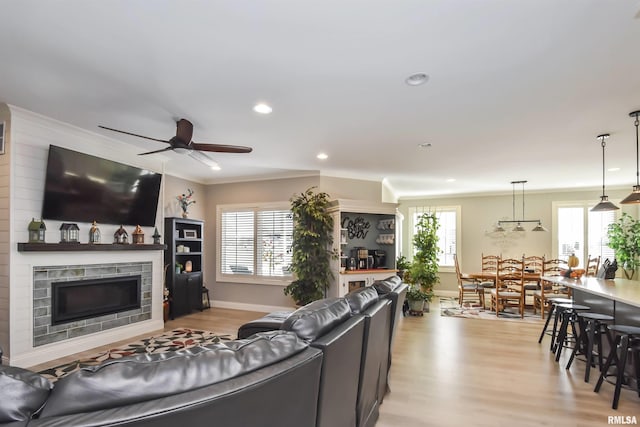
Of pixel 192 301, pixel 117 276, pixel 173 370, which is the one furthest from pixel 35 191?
pixel 173 370

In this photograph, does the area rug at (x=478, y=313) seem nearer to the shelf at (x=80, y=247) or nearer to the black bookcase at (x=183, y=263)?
the black bookcase at (x=183, y=263)

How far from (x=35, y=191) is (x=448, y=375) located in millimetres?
4878

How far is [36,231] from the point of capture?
3748 millimetres

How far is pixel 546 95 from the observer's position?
9.63 feet

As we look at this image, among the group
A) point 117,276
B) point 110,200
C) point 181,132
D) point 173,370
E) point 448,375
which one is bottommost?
point 448,375

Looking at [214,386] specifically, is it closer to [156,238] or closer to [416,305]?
[156,238]

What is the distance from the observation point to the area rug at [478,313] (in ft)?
20.7

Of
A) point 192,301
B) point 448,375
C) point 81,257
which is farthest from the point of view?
point 192,301

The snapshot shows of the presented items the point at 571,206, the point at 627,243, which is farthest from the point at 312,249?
the point at 627,243

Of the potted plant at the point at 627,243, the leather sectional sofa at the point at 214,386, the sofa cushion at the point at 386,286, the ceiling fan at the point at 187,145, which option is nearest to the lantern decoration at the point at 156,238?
the ceiling fan at the point at 187,145

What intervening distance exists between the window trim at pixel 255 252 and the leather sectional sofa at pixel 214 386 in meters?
4.79

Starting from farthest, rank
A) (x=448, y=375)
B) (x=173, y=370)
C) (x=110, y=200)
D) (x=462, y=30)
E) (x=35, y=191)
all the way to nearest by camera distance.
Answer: (x=110, y=200), (x=35, y=191), (x=448, y=375), (x=462, y=30), (x=173, y=370)

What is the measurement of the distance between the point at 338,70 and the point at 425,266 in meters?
5.06

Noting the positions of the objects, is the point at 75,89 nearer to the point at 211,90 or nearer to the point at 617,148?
the point at 211,90
